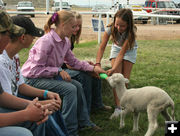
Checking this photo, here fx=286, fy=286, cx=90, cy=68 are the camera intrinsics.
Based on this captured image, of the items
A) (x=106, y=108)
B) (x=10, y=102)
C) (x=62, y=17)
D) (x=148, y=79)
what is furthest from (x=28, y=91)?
(x=148, y=79)

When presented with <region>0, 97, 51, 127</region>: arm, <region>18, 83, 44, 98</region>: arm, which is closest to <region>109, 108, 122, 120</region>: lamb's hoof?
<region>18, 83, 44, 98</region>: arm

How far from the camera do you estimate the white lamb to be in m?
3.28

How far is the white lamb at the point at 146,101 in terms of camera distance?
328 centimetres

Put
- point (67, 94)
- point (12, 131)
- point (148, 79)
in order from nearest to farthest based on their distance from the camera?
point (12, 131)
point (67, 94)
point (148, 79)

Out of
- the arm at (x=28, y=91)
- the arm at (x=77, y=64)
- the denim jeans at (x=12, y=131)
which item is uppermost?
the arm at (x=77, y=64)

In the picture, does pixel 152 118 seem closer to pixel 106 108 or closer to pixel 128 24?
pixel 106 108

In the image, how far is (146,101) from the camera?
3.35m

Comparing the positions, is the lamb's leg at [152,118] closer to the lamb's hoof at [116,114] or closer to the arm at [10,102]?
the lamb's hoof at [116,114]

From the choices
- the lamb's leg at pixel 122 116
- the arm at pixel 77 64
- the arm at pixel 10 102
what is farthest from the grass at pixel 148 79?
the arm at pixel 10 102

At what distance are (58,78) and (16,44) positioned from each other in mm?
1019

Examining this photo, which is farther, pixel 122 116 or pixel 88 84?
pixel 88 84

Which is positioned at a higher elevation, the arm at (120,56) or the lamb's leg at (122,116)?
the arm at (120,56)

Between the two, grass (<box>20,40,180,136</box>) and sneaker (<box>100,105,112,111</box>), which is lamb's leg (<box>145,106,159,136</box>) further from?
sneaker (<box>100,105,112,111</box>)

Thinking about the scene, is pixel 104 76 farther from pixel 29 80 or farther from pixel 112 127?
pixel 29 80
